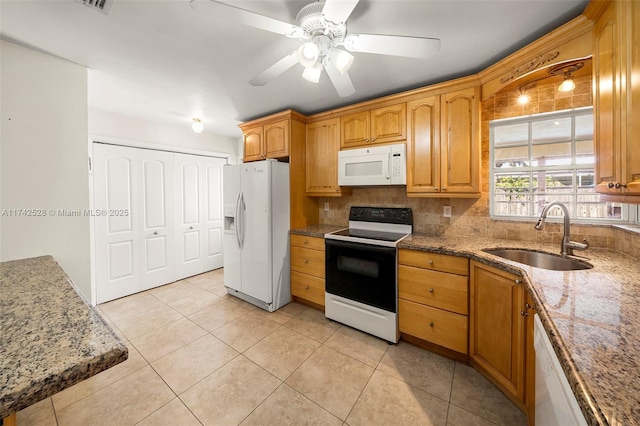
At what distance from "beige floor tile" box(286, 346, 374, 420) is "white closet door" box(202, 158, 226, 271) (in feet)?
9.38

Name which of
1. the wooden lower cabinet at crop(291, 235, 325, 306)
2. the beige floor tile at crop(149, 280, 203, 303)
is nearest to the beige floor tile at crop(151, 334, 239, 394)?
the wooden lower cabinet at crop(291, 235, 325, 306)

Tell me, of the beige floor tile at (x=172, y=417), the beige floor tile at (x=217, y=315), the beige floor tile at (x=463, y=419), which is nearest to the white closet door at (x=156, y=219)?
the beige floor tile at (x=217, y=315)

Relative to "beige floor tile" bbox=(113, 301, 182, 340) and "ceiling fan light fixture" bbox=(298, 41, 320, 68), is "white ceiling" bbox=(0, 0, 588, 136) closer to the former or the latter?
"ceiling fan light fixture" bbox=(298, 41, 320, 68)

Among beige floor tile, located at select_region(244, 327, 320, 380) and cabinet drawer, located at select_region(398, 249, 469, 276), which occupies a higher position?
cabinet drawer, located at select_region(398, 249, 469, 276)

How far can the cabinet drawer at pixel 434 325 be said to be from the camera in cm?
187

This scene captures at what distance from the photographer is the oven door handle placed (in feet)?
6.97

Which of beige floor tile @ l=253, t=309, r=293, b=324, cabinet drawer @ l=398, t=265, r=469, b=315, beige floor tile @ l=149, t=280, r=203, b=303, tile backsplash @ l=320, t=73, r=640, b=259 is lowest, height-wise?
beige floor tile @ l=253, t=309, r=293, b=324

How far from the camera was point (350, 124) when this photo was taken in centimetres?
273

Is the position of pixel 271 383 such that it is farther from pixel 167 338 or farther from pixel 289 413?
pixel 167 338

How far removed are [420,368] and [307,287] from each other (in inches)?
53.9

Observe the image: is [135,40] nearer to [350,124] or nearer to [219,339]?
[350,124]

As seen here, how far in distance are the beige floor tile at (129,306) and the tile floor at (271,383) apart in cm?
18

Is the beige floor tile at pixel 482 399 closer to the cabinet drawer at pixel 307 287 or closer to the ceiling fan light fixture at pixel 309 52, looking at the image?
the cabinet drawer at pixel 307 287

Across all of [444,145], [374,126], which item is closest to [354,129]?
[374,126]
